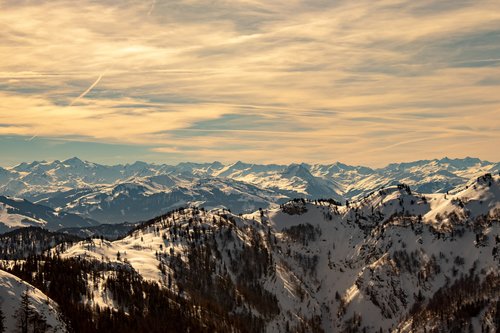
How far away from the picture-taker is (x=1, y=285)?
19538 cm

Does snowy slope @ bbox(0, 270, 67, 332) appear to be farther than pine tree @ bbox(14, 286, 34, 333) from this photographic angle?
Yes

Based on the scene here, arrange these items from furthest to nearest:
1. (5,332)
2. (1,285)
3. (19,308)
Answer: (1,285) → (19,308) → (5,332)

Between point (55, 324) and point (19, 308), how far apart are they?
14291 mm

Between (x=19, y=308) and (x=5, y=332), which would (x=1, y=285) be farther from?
(x=5, y=332)

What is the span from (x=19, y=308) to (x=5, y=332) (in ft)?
47.9

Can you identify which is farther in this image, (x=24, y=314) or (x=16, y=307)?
(x=16, y=307)

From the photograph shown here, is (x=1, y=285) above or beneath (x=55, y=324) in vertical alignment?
above

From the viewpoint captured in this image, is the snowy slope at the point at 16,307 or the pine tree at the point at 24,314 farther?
the snowy slope at the point at 16,307

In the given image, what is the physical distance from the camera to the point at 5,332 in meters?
169

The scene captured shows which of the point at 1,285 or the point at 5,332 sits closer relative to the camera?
the point at 5,332

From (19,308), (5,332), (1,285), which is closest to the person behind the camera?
(5,332)

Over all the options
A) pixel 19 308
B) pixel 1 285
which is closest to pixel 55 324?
pixel 19 308

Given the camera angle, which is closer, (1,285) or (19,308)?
(19,308)

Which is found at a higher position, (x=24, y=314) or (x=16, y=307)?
(x=16, y=307)
